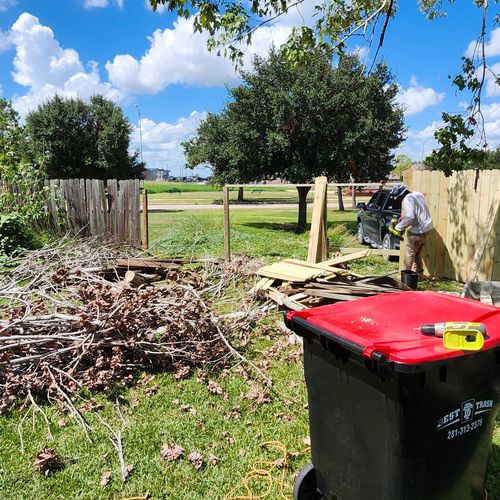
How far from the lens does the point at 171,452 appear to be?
3238 millimetres

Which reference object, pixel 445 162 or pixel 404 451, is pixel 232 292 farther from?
pixel 404 451

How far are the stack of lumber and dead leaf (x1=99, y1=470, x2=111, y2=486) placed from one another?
118 inches

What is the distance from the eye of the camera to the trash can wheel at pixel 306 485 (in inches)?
104

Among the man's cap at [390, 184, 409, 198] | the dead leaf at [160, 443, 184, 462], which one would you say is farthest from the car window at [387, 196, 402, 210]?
the dead leaf at [160, 443, 184, 462]

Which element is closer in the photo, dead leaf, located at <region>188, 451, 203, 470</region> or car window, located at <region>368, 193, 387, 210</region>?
dead leaf, located at <region>188, 451, 203, 470</region>

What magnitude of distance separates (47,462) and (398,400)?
258 cm

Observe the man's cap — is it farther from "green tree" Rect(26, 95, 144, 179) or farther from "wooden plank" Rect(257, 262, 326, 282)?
"green tree" Rect(26, 95, 144, 179)

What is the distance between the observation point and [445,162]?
5719 millimetres

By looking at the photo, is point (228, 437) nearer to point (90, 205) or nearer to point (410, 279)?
point (410, 279)

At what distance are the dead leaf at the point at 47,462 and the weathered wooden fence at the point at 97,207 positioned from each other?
863 cm

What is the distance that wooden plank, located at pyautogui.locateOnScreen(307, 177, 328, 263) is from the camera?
758cm

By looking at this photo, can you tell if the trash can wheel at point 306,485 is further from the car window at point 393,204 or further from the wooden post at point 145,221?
the wooden post at point 145,221

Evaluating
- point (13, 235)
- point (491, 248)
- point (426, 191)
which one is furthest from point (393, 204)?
point (13, 235)

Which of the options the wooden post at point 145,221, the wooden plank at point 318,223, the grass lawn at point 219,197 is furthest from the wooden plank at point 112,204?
the grass lawn at point 219,197
